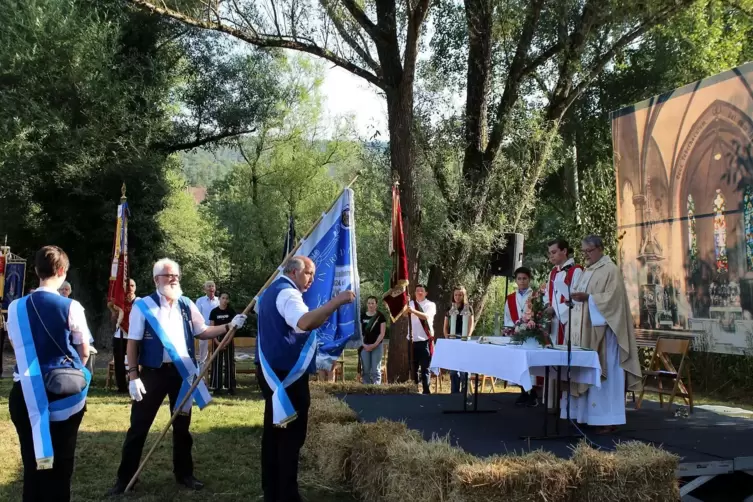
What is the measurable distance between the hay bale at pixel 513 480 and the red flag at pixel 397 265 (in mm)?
6828

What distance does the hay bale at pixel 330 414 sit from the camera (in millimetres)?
7541

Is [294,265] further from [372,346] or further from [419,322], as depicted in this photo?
[419,322]

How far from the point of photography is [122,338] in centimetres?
1273

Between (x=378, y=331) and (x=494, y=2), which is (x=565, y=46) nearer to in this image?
(x=494, y=2)

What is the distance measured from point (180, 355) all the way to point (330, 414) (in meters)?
1.83

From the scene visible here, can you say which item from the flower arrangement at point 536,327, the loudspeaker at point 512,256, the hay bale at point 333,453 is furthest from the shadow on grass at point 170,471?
the loudspeaker at point 512,256

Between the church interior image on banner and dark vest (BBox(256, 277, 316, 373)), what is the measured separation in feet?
24.4

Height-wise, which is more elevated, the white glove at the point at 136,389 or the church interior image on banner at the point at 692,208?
the church interior image on banner at the point at 692,208

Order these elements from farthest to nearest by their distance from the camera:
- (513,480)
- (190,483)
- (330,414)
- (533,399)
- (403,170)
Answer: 1. (403,170)
2. (533,399)
3. (330,414)
4. (190,483)
5. (513,480)

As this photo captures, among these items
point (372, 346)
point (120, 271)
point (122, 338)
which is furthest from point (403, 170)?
point (122, 338)

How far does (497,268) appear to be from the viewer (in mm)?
13859

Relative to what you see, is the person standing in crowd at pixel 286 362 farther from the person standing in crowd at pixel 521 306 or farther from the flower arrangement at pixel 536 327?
the person standing in crowd at pixel 521 306

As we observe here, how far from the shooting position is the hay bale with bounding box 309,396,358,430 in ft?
24.7

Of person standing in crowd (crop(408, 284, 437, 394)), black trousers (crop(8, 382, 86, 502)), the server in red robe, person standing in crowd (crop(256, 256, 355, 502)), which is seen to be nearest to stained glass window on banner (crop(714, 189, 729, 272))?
the server in red robe
